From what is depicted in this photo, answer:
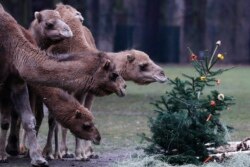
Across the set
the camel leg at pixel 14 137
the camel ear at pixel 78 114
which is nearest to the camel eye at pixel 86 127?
the camel ear at pixel 78 114

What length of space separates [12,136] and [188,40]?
132 feet

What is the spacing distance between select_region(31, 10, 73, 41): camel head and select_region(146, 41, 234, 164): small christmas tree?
5.70ft

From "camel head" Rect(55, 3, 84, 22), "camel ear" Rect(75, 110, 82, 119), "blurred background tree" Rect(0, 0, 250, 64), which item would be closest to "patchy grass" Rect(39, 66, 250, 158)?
"camel head" Rect(55, 3, 84, 22)

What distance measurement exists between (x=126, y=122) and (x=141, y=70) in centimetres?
500

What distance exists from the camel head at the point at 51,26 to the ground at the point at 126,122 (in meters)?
1.66

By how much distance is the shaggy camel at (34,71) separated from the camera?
392 inches

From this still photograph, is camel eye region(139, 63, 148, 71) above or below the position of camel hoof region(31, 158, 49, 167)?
above

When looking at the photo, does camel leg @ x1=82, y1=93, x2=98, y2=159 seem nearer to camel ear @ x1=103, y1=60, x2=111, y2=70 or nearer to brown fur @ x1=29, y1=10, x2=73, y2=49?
brown fur @ x1=29, y1=10, x2=73, y2=49

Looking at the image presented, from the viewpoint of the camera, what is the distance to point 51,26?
39.0 feet

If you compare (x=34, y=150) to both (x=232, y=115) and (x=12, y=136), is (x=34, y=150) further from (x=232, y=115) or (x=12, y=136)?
(x=232, y=115)

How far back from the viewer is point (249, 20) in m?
59.9

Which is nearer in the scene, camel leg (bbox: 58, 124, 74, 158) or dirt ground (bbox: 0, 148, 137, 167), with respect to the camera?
dirt ground (bbox: 0, 148, 137, 167)

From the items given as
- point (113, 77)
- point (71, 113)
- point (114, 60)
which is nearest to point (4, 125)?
point (71, 113)

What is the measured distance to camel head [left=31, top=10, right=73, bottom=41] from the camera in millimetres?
11712
